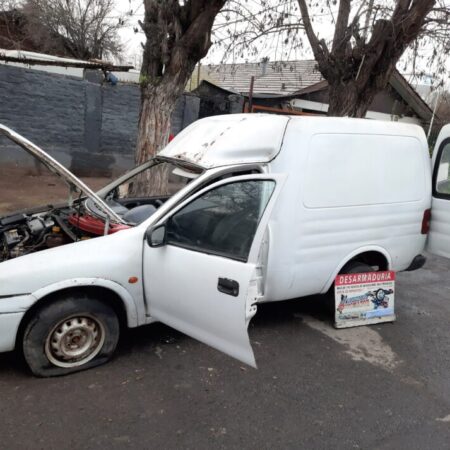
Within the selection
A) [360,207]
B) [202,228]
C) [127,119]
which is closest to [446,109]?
[127,119]

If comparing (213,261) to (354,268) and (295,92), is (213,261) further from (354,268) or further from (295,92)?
(295,92)

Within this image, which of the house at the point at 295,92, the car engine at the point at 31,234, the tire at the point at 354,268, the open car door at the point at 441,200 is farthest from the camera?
the house at the point at 295,92

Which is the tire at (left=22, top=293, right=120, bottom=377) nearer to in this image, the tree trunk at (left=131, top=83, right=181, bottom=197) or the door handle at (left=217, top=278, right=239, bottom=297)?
the door handle at (left=217, top=278, right=239, bottom=297)

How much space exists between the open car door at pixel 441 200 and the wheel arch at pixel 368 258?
2.27 ft

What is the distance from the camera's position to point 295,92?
13930 mm

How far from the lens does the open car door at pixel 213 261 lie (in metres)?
2.79

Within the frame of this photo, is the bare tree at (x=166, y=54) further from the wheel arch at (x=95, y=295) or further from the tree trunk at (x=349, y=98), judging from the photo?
the wheel arch at (x=95, y=295)

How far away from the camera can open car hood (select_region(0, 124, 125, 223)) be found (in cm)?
299

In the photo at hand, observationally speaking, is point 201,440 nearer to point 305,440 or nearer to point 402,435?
point 305,440

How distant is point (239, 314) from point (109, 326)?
1.03 meters

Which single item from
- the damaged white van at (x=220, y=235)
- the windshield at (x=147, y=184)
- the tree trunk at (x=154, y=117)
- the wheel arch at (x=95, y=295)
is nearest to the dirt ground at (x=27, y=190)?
the tree trunk at (x=154, y=117)

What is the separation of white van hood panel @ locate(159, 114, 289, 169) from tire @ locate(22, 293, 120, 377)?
1.38 metres

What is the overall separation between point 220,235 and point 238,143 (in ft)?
2.87

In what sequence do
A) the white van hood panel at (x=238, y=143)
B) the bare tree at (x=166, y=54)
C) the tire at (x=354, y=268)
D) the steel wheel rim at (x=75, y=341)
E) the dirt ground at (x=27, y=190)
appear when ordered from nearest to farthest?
the steel wheel rim at (x=75, y=341)
the white van hood panel at (x=238, y=143)
the tire at (x=354, y=268)
the bare tree at (x=166, y=54)
the dirt ground at (x=27, y=190)
